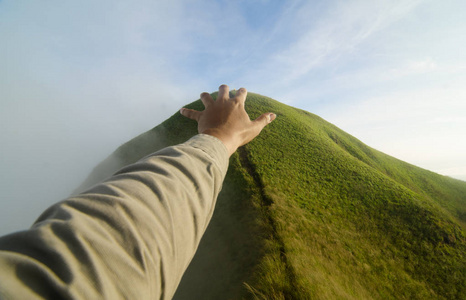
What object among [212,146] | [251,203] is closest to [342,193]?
[251,203]

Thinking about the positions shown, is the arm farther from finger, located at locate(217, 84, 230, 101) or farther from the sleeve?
finger, located at locate(217, 84, 230, 101)

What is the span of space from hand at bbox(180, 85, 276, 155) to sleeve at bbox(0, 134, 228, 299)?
60cm

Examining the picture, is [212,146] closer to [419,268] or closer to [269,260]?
[269,260]

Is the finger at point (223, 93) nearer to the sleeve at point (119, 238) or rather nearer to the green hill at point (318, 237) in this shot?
the sleeve at point (119, 238)

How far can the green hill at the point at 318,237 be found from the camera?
517 cm

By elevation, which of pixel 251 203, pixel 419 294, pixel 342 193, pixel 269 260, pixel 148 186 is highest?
pixel 148 186

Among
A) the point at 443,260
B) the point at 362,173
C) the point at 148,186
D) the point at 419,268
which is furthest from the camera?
the point at 362,173

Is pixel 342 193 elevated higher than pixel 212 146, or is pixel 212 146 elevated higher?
pixel 212 146

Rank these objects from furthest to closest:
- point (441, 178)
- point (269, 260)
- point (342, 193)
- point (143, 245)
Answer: point (441, 178) < point (342, 193) < point (269, 260) < point (143, 245)

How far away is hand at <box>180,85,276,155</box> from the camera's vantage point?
1631 mm

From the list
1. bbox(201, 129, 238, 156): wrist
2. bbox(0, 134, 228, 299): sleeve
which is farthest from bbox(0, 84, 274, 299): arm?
bbox(201, 129, 238, 156): wrist

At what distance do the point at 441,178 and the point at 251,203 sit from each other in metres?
25.8

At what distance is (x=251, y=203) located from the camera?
823cm

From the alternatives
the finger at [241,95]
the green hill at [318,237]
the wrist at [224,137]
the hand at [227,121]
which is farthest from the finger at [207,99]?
the green hill at [318,237]
